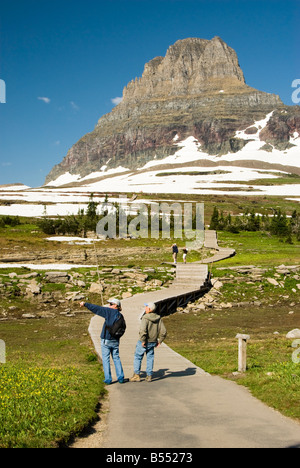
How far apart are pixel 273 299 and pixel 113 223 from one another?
124 ft

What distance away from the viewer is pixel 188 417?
8711 millimetres

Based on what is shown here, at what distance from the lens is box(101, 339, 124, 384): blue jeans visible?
38.2 feet

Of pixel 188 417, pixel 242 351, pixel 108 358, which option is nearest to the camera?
pixel 188 417

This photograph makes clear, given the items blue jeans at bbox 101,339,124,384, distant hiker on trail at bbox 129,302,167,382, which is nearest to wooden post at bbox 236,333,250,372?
distant hiker on trail at bbox 129,302,167,382

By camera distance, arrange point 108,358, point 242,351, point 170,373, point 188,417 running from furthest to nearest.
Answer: point 170,373 < point 242,351 < point 108,358 < point 188,417

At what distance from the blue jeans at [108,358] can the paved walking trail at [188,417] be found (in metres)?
0.25

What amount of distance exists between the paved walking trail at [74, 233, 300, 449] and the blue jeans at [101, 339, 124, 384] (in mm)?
251

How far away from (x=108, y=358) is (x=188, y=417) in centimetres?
367

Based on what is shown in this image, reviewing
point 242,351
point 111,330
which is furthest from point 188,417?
point 242,351

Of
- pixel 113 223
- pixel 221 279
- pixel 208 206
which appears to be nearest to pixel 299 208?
pixel 208 206

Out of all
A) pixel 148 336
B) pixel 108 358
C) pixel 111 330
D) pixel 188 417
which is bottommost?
pixel 188 417

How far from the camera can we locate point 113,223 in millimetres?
64562

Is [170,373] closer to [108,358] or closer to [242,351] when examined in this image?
[108,358]

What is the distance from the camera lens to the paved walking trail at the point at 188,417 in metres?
7.45
